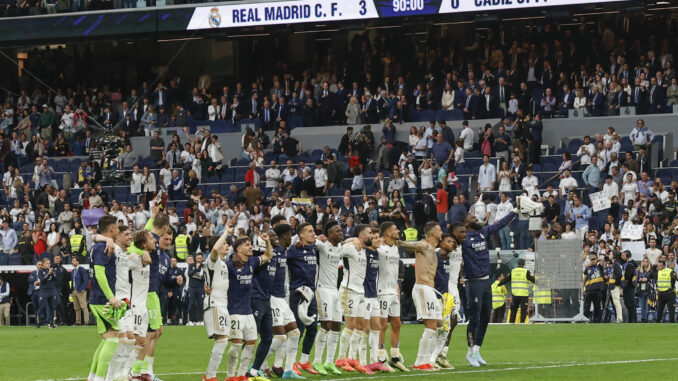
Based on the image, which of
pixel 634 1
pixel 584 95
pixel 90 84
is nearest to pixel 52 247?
pixel 90 84

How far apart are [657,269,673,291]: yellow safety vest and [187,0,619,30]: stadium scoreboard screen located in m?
10.4

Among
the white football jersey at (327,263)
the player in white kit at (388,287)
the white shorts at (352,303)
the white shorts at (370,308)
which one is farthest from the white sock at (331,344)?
the player in white kit at (388,287)

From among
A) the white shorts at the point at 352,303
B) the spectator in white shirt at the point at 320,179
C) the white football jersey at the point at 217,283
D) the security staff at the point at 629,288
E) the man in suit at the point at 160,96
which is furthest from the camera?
the man in suit at the point at 160,96

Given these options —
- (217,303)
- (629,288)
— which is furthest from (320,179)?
(217,303)

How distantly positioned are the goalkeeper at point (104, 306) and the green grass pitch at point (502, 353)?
261cm

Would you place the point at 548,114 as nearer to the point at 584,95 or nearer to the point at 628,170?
the point at 584,95

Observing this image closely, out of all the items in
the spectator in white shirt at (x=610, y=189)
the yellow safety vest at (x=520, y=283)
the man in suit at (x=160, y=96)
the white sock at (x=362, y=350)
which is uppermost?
the man in suit at (x=160, y=96)

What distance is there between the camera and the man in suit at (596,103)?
3559 centimetres

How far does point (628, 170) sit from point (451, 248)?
49.6 feet

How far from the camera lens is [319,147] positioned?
39.6m

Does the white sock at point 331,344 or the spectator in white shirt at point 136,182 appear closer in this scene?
the white sock at point 331,344

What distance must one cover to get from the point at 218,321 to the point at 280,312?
3.82 feet

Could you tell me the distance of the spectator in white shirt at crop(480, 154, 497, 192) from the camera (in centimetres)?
3325

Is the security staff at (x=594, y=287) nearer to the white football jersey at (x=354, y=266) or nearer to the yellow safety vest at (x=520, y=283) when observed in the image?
the yellow safety vest at (x=520, y=283)
